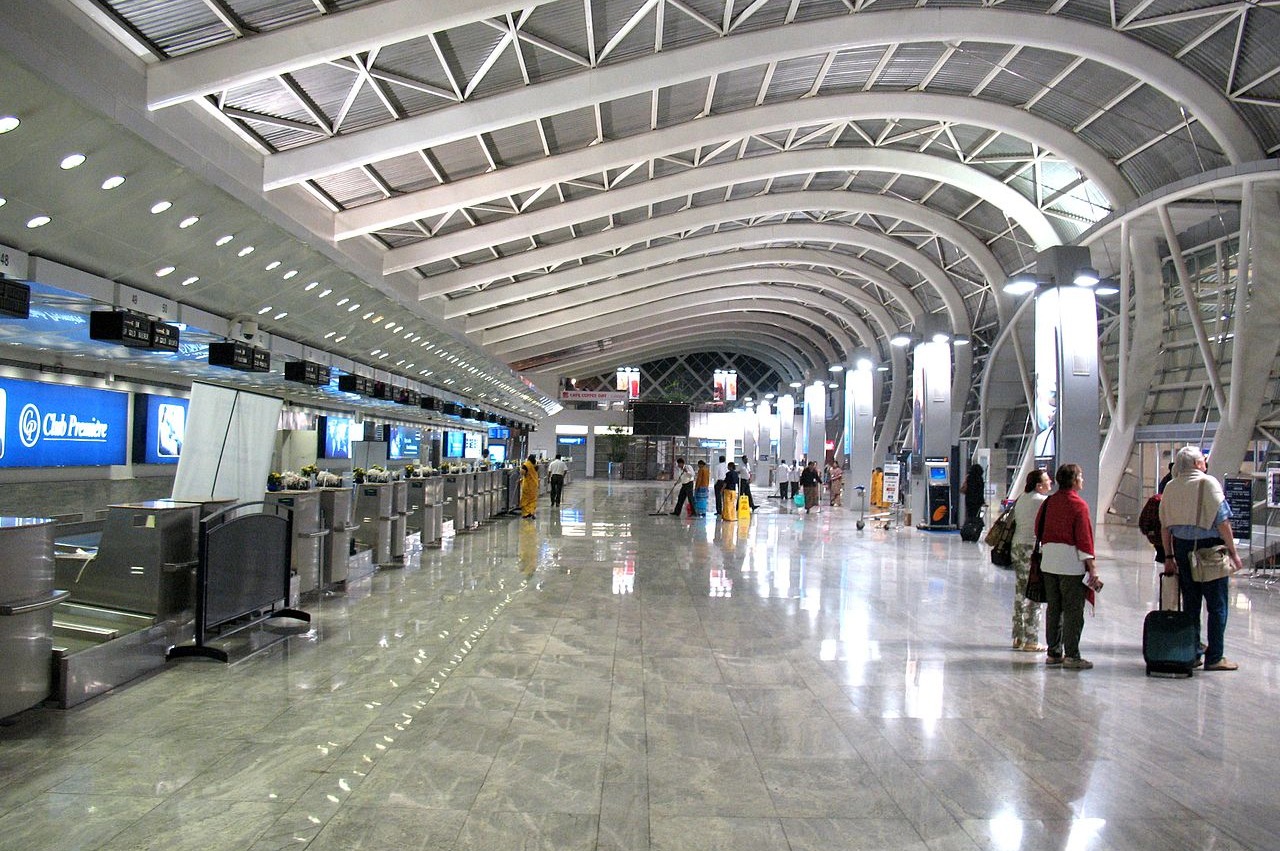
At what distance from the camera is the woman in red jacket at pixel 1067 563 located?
6.80 metres

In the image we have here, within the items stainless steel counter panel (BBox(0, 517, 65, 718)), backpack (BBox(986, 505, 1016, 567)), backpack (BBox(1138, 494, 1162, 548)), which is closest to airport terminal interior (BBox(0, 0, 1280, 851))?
stainless steel counter panel (BBox(0, 517, 65, 718))

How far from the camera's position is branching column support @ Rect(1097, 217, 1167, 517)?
2167 centimetres

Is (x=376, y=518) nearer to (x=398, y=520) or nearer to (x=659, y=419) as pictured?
(x=398, y=520)

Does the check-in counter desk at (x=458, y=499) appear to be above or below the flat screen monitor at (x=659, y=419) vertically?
below

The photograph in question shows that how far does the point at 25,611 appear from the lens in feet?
Answer: 15.8

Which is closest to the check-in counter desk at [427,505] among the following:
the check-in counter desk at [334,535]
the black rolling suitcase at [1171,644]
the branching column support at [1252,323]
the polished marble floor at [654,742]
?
the check-in counter desk at [334,535]

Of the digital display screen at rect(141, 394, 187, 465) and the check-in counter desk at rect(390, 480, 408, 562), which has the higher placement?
the digital display screen at rect(141, 394, 187, 465)

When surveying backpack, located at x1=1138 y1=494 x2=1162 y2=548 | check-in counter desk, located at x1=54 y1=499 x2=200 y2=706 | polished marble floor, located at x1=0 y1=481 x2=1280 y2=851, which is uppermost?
backpack, located at x1=1138 y1=494 x2=1162 y2=548

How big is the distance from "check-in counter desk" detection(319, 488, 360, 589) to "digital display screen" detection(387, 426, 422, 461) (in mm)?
19476

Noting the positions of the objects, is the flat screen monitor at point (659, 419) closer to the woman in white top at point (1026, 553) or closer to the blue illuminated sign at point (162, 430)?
the blue illuminated sign at point (162, 430)

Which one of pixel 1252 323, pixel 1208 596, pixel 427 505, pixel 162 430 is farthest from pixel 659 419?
pixel 1208 596

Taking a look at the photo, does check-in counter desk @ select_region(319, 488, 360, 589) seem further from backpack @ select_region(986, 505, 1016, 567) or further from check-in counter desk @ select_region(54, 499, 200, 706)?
backpack @ select_region(986, 505, 1016, 567)

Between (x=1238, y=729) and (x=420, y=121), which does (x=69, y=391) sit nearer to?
(x=420, y=121)

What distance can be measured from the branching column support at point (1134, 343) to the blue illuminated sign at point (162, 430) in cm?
2132
